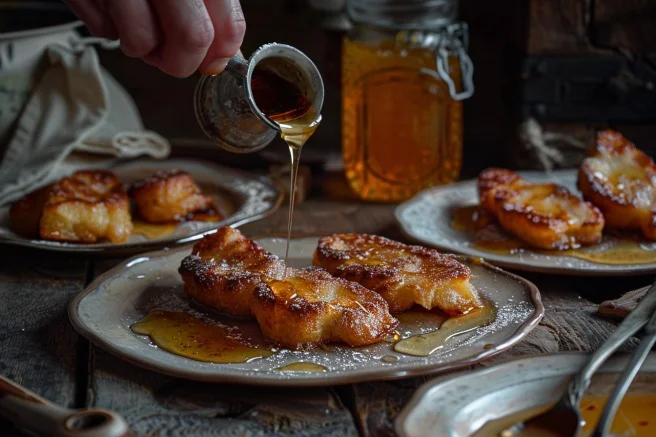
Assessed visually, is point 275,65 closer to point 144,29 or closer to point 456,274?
point 144,29

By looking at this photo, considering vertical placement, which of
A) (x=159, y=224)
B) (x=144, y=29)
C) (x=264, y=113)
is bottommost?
(x=159, y=224)

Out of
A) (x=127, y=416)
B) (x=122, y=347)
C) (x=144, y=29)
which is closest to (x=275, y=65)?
(x=144, y=29)

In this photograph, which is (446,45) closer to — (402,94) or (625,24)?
(402,94)

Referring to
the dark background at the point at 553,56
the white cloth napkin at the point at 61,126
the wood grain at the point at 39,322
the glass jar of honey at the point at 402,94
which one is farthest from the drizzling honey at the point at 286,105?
the dark background at the point at 553,56

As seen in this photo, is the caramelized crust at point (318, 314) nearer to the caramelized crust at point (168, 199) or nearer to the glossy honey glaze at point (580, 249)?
the glossy honey glaze at point (580, 249)

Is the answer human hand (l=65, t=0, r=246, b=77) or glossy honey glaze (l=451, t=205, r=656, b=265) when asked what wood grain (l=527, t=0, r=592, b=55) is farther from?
human hand (l=65, t=0, r=246, b=77)

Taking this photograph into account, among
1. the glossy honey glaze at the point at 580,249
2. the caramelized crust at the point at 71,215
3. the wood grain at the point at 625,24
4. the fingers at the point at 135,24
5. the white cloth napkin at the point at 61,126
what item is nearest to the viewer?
the fingers at the point at 135,24
